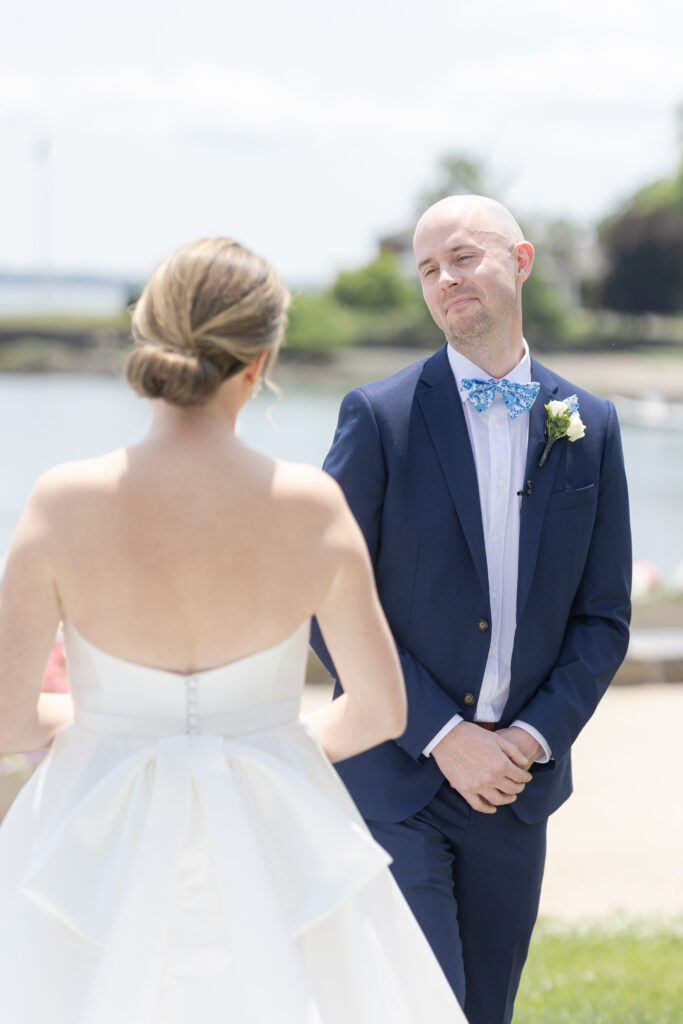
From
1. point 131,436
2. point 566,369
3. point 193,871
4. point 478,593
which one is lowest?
point 131,436

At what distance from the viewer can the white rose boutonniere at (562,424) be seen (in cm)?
321

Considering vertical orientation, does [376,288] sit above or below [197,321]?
below

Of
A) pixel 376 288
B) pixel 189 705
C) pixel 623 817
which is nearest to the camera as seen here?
pixel 189 705

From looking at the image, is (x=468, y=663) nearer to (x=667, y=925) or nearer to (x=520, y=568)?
(x=520, y=568)

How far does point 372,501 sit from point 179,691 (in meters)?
1.05

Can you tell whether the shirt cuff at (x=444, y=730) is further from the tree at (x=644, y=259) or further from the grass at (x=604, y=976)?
the tree at (x=644, y=259)

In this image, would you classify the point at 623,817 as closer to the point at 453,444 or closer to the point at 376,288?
the point at 453,444

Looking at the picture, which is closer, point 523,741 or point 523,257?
point 523,741

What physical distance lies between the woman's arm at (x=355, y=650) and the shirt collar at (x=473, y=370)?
110 centimetres

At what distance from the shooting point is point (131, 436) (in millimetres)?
58312

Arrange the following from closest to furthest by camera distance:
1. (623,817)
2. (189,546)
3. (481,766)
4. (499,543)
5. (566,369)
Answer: (189,546) < (481,766) < (499,543) < (623,817) < (566,369)

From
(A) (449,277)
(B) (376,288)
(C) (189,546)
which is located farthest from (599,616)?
(B) (376,288)

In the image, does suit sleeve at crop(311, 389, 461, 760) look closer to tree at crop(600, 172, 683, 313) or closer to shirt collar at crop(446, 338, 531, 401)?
shirt collar at crop(446, 338, 531, 401)

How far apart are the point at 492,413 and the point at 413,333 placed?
71877 millimetres
